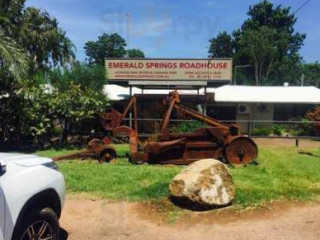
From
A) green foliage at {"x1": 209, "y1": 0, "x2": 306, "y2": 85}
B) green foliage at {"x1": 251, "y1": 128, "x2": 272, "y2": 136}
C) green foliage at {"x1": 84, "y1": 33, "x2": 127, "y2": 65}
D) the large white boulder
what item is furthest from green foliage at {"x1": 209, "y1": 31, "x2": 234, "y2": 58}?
the large white boulder

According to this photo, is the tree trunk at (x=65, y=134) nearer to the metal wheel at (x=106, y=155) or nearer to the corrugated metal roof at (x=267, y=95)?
the metal wheel at (x=106, y=155)

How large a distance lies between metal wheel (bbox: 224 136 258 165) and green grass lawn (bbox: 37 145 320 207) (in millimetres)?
407

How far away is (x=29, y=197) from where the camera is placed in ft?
17.4

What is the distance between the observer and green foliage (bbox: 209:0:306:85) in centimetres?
6149

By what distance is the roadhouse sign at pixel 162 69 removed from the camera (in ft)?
79.7

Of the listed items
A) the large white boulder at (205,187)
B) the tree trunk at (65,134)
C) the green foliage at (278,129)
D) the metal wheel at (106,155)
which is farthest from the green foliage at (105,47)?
the large white boulder at (205,187)

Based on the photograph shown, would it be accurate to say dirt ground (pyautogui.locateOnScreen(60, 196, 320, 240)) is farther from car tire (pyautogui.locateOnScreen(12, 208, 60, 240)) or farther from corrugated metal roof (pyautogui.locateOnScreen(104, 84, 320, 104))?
corrugated metal roof (pyautogui.locateOnScreen(104, 84, 320, 104))

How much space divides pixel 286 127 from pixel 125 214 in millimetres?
23680

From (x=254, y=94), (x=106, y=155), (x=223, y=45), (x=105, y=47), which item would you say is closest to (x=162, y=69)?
(x=106, y=155)

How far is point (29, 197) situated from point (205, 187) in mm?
3804

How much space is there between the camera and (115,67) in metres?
24.9

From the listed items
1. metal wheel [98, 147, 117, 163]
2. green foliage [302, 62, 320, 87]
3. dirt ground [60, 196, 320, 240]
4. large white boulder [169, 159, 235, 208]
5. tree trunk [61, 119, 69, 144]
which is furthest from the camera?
green foliage [302, 62, 320, 87]

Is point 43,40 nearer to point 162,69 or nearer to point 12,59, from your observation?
point 162,69

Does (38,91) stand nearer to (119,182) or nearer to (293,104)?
(119,182)
